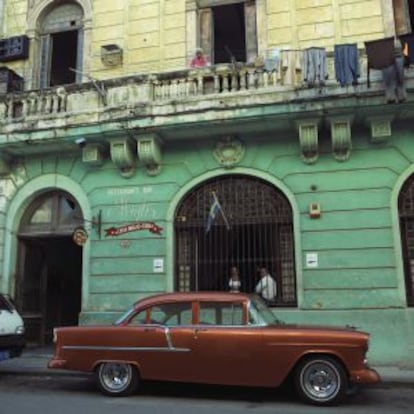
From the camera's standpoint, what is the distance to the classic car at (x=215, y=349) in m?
7.42

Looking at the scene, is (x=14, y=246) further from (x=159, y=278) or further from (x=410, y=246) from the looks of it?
(x=410, y=246)

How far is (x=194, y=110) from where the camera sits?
11484 millimetres

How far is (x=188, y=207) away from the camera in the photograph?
1234 centimetres

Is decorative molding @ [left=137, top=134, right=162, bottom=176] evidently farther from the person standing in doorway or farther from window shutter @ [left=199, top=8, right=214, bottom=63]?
the person standing in doorway

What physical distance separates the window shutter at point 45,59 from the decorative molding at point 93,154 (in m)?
2.84

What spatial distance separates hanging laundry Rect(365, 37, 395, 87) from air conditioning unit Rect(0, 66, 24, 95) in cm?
864

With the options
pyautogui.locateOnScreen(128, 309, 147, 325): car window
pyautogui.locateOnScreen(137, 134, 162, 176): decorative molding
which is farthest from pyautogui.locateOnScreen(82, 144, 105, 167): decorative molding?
pyautogui.locateOnScreen(128, 309, 147, 325): car window

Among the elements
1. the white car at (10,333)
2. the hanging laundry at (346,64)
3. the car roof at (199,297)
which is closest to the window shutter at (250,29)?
the hanging laundry at (346,64)

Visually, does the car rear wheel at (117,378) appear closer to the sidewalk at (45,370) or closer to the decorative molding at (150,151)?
the sidewalk at (45,370)

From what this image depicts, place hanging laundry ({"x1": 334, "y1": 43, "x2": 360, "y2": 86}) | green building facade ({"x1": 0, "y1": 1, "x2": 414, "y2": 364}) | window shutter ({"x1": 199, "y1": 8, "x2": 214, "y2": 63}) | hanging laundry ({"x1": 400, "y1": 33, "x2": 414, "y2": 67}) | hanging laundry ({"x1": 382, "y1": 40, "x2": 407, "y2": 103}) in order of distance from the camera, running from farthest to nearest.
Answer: window shutter ({"x1": 199, "y1": 8, "x2": 214, "y2": 63}) < green building facade ({"x1": 0, "y1": 1, "x2": 414, "y2": 364}) < hanging laundry ({"x1": 334, "y1": 43, "x2": 360, "y2": 86}) < hanging laundry ({"x1": 400, "y1": 33, "x2": 414, "y2": 67}) < hanging laundry ({"x1": 382, "y1": 40, "x2": 407, "y2": 103})

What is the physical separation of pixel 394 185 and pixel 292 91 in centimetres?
283

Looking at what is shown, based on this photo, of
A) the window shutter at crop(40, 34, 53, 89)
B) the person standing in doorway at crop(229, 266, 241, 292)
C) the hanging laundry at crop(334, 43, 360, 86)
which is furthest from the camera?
the window shutter at crop(40, 34, 53, 89)

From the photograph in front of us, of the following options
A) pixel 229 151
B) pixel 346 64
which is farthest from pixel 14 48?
pixel 346 64

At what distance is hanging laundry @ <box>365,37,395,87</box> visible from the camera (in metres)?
10.5
